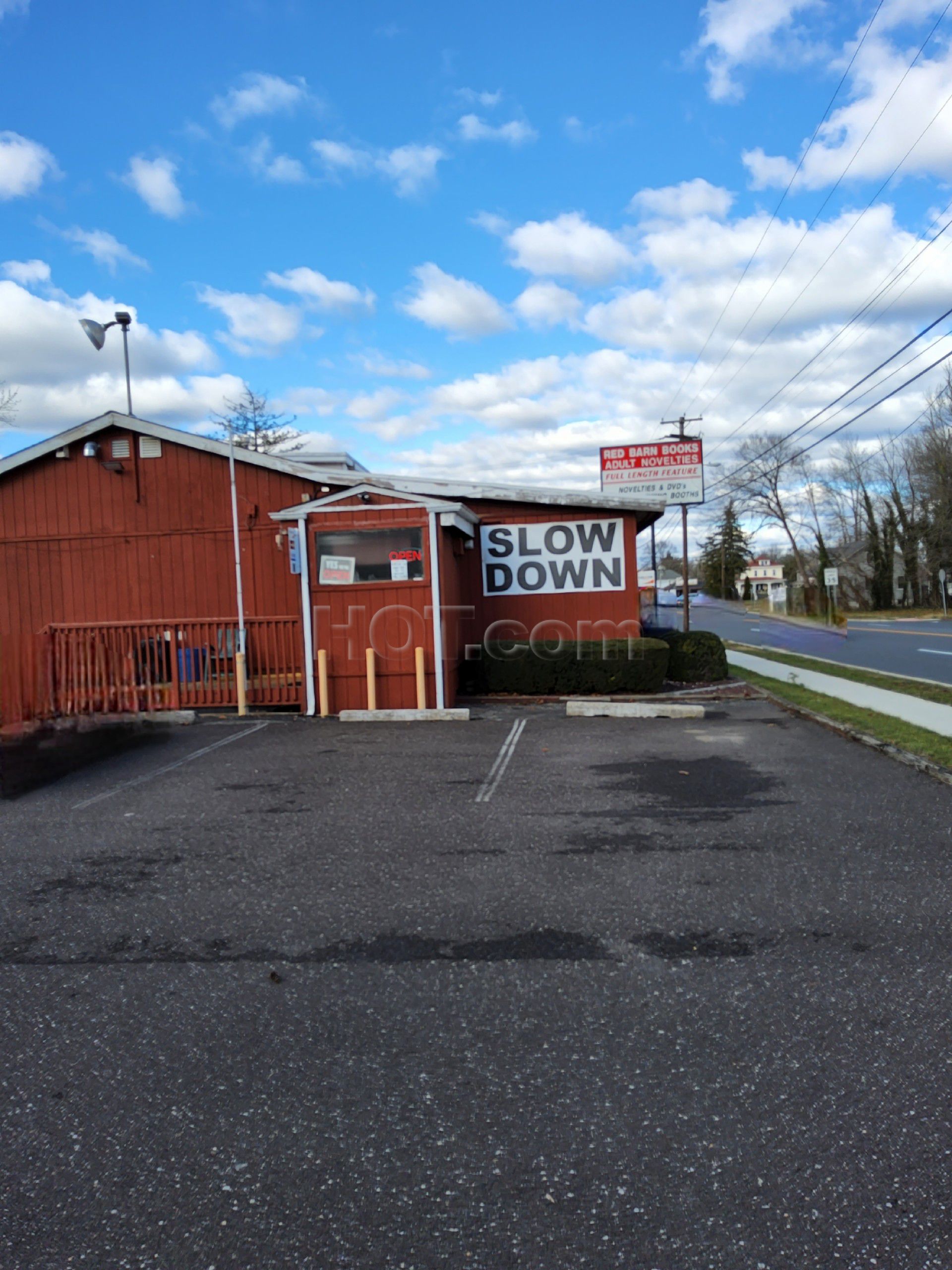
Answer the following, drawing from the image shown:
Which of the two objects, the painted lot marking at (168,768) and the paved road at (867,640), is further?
the paved road at (867,640)

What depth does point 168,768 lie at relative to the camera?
381 inches

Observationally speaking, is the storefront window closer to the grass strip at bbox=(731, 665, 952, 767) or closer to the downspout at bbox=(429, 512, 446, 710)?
the downspout at bbox=(429, 512, 446, 710)

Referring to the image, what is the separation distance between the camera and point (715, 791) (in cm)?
801

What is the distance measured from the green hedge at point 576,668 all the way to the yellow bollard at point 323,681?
103 inches

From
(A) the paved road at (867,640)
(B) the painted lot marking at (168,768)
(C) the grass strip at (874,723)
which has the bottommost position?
(A) the paved road at (867,640)

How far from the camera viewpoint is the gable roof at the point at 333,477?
14875 millimetres

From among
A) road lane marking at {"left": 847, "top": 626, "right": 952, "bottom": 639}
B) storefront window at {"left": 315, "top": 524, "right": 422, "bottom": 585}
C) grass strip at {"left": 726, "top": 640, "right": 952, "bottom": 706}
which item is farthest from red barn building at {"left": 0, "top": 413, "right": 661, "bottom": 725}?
road lane marking at {"left": 847, "top": 626, "right": 952, "bottom": 639}

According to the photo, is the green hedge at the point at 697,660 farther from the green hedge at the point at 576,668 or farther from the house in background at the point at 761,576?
the house in background at the point at 761,576

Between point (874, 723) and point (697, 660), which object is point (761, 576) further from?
point (874, 723)

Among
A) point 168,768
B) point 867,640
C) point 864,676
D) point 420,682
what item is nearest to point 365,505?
point 420,682

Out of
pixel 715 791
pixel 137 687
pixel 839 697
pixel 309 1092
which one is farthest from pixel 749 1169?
pixel 839 697

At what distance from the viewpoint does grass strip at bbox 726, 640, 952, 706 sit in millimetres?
15133

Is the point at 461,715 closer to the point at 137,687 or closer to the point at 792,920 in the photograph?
the point at 137,687

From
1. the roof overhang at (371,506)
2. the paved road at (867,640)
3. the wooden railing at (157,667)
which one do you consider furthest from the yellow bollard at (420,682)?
the paved road at (867,640)
